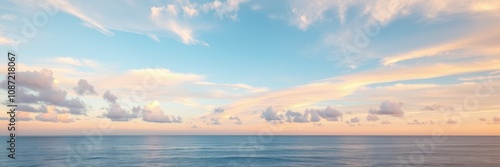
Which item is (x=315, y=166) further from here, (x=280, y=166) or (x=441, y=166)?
(x=441, y=166)

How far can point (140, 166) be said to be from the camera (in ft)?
351

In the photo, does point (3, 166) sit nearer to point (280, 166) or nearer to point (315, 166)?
point (280, 166)

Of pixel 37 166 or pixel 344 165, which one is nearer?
pixel 37 166

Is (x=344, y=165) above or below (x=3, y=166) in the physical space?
below

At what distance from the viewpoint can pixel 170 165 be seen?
111m

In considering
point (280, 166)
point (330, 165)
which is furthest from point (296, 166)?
point (330, 165)

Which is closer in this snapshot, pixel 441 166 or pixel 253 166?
pixel 441 166

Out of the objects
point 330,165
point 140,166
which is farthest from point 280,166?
point 140,166

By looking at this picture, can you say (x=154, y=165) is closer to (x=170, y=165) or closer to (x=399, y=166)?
(x=170, y=165)

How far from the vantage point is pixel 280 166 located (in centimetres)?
11238

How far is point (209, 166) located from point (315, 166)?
38.3 meters

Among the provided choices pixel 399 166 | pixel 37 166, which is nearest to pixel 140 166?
pixel 37 166

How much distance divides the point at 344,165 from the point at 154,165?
68.4 metres

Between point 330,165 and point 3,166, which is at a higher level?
point 3,166
